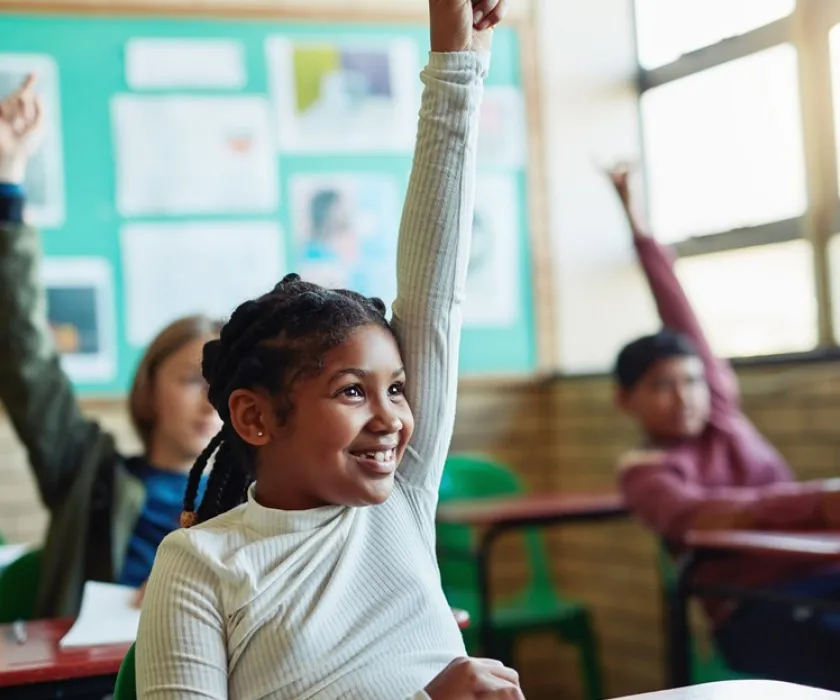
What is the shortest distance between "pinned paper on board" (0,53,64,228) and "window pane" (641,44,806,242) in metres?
1.96

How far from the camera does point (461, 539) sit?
11.9ft

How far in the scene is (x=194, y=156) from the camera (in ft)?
12.5

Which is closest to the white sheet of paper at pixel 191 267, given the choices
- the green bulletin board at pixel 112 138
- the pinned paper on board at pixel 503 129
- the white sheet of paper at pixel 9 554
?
the green bulletin board at pixel 112 138

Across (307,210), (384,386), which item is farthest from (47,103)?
(384,386)

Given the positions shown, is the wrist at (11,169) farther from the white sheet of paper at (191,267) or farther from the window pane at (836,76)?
the window pane at (836,76)

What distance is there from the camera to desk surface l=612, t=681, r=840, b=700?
1.16m

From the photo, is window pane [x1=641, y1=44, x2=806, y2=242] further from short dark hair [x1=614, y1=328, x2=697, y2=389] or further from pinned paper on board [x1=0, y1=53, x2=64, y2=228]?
pinned paper on board [x1=0, y1=53, x2=64, y2=228]

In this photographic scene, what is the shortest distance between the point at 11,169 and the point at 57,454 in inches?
22.2

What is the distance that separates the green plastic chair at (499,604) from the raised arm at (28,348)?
136 cm

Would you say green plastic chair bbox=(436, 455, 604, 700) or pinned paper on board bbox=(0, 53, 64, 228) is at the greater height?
pinned paper on board bbox=(0, 53, 64, 228)

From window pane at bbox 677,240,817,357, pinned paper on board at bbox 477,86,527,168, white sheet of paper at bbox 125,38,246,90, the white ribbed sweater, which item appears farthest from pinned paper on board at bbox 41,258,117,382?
the white ribbed sweater

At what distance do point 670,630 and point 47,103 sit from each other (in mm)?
2373

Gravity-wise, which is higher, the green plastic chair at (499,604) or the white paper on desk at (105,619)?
the white paper on desk at (105,619)

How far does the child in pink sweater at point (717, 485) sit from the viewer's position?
257cm
